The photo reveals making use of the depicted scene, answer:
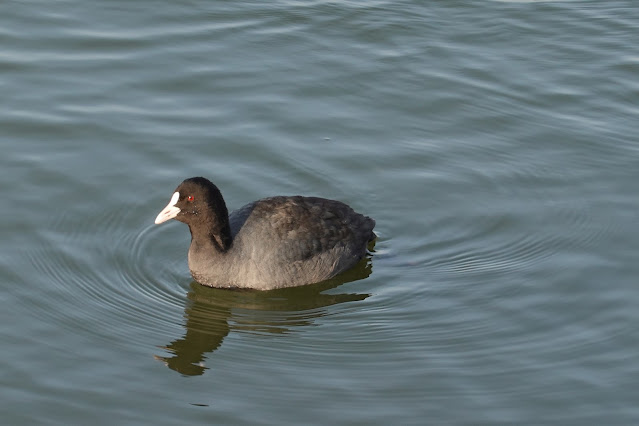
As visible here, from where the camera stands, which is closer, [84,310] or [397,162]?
[84,310]

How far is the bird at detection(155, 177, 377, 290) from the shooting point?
33.8 ft

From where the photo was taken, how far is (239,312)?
10094 millimetres

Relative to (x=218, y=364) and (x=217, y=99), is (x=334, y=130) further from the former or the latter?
(x=218, y=364)

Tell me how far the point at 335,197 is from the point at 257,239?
1785mm

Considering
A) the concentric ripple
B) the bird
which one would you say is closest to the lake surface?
the concentric ripple

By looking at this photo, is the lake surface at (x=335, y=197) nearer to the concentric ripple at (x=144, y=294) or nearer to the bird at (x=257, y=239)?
the concentric ripple at (x=144, y=294)

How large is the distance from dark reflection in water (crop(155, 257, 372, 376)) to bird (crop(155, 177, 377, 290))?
0.10 m

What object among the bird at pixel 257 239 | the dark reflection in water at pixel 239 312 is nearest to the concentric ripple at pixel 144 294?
the dark reflection in water at pixel 239 312

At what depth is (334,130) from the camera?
13266mm

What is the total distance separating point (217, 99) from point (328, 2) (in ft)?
11.8

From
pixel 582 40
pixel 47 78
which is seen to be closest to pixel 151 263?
pixel 47 78

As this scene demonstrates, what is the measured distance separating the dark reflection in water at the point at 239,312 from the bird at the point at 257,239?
0.10m

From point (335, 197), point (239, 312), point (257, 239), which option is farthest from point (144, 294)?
point (335, 197)

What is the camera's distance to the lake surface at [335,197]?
877 cm
